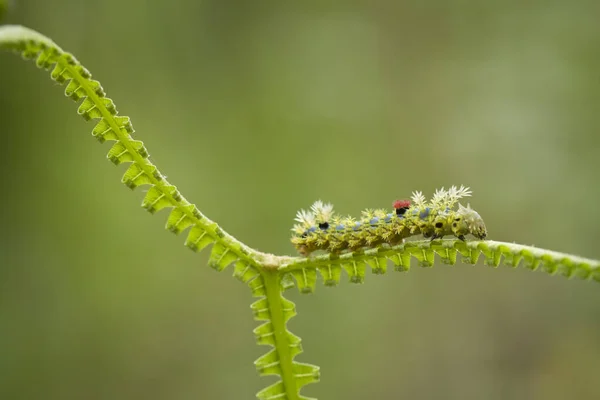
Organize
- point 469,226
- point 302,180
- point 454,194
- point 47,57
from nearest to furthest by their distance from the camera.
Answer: point 47,57 < point 469,226 < point 454,194 < point 302,180

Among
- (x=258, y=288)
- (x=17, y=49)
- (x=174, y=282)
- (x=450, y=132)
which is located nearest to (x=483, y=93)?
(x=450, y=132)

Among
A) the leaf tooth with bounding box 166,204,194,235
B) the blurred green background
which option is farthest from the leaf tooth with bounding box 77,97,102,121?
the blurred green background

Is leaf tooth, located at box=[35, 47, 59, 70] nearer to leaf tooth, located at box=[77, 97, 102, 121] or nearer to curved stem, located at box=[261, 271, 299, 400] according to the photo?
leaf tooth, located at box=[77, 97, 102, 121]

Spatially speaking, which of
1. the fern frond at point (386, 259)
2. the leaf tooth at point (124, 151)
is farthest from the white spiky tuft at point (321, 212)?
the leaf tooth at point (124, 151)

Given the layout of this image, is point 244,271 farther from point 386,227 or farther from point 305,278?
point 386,227

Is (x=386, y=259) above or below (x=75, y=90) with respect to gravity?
below

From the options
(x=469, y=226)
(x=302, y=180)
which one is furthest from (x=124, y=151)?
(x=302, y=180)

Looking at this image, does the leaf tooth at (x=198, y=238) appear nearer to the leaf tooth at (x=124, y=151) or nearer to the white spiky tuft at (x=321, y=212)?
the leaf tooth at (x=124, y=151)
